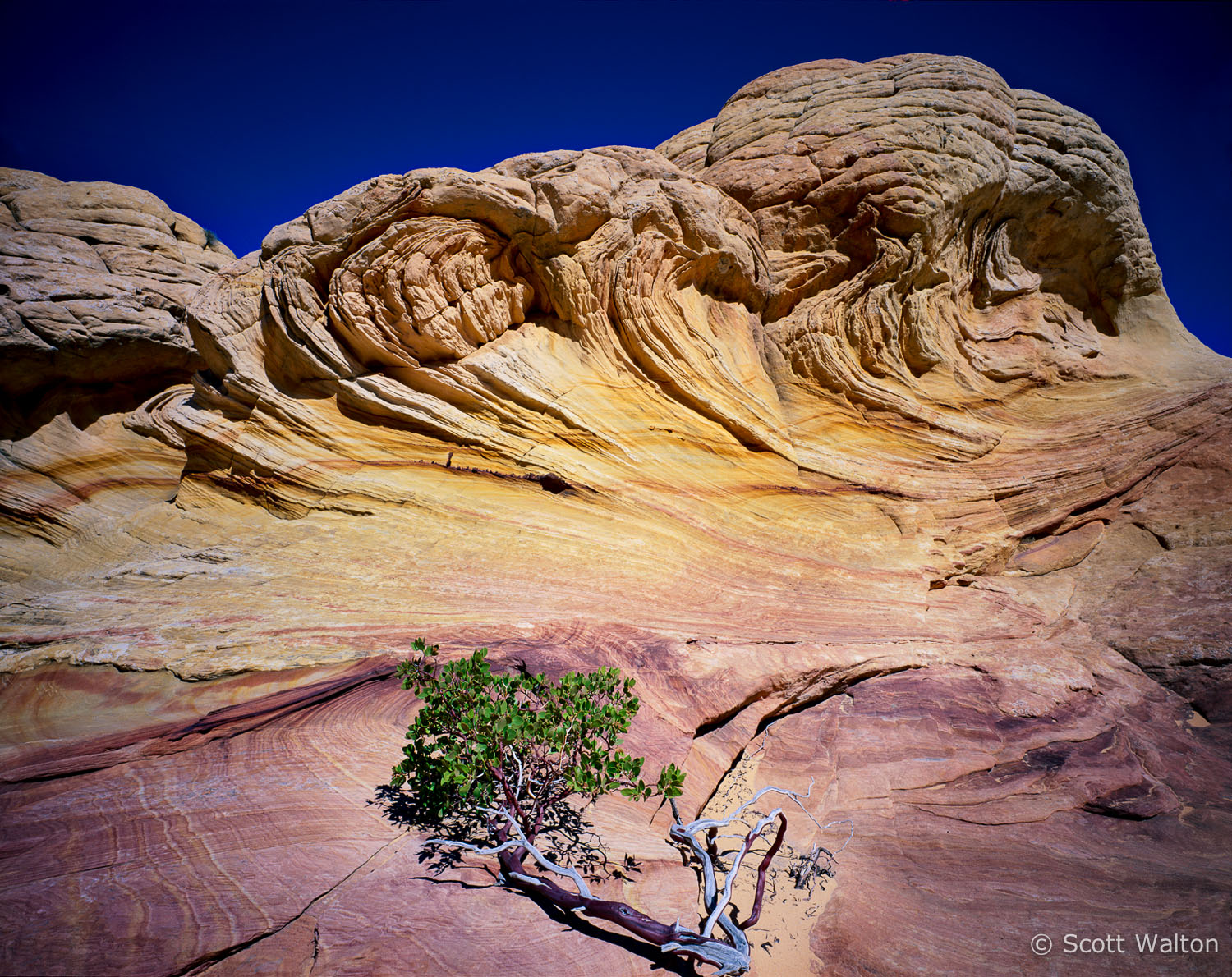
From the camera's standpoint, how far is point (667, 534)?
390 inches

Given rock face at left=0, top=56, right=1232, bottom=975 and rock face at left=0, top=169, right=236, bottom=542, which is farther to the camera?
rock face at left=0, top=169, right=236, bottom=542

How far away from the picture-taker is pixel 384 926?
3.63m

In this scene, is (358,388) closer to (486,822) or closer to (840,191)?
(486,822)

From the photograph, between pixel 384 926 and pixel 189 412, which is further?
pixel 189 412

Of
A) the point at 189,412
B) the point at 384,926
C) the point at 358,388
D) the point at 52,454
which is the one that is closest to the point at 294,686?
the point at 384,926

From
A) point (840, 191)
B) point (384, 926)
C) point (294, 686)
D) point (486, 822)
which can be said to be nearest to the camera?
point (384, 926)

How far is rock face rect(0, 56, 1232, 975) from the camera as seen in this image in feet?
14.5

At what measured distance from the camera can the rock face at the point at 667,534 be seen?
174 inches

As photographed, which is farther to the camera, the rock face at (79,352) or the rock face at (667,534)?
the rock face at (79,352)

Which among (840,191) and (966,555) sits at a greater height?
(840,191)

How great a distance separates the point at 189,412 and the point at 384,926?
10.1 meters

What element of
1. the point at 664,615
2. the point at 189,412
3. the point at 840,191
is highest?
the point at 840,191

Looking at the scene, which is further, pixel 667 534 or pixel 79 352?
pixel 79 352

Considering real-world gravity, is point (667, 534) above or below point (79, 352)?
below
